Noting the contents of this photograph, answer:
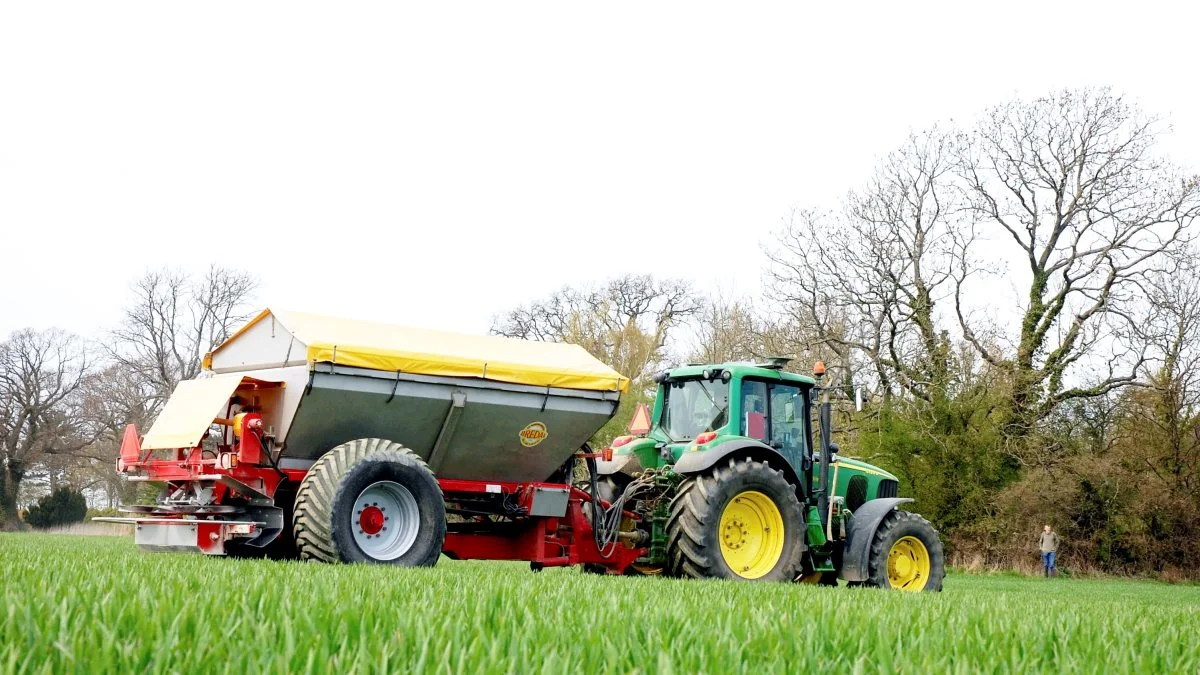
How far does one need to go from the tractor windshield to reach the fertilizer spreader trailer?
0.02m

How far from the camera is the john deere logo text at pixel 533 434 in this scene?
11180 millimetres

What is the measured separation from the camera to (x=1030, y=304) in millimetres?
33031

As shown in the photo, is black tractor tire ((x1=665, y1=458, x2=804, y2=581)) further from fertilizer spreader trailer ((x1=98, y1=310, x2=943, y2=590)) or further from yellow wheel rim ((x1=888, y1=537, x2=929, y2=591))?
yellow wheel rim ((x1=888, y1=537, x2=929, y2=591))

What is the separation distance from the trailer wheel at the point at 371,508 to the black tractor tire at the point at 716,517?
2.29 meters

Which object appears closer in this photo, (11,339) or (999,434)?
(999,434)

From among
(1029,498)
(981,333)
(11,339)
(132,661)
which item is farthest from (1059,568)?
(11,339)

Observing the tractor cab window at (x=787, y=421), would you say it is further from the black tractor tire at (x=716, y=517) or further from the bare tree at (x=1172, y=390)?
the bare tree at (x=1172, y=390)

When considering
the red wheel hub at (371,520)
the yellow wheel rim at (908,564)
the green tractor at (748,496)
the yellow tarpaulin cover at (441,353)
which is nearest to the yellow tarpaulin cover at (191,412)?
the yellow tarpaulin cover at (441,353)

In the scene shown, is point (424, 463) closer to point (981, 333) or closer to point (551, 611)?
point (551, 611)

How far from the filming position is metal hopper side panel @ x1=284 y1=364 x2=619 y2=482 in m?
10.1

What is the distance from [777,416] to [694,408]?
893 millimetres

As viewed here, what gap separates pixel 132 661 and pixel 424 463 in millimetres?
8052

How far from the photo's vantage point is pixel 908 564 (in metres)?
12.6

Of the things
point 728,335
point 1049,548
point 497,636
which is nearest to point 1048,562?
point 1049,548
